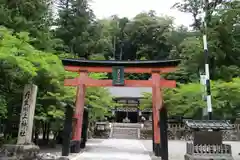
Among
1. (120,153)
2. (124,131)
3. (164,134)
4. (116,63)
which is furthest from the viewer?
(124,131)

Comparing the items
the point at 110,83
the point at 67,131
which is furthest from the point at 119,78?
the point at 67,131

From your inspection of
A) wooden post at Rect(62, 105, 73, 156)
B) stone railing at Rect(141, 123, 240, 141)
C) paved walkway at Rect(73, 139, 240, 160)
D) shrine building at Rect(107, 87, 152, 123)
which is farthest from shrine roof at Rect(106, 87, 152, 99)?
wooden post at Rect(62, 105, 73, 156)

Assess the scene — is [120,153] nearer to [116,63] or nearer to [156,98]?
[156,98]

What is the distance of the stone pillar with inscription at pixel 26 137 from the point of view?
10.2m

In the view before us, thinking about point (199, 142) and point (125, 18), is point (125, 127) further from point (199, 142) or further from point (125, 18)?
point (125, 18)

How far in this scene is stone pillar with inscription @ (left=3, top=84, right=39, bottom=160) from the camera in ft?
33.5

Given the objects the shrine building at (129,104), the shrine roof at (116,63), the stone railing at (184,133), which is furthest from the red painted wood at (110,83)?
the shrine building at (129,104)

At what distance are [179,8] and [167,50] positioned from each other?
18902 mm

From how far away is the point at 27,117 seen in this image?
11242 millimetres

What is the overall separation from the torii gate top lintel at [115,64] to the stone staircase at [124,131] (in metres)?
16.8

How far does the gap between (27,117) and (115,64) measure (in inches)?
237

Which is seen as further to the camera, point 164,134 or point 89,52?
point 89,52

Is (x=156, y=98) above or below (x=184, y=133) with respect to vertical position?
above

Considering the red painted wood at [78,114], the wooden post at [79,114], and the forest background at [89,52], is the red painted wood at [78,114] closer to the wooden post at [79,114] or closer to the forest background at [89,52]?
the wooden post at [79,114]
